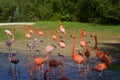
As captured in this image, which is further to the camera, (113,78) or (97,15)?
(97,15)

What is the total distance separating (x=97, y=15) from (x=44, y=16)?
20.7ft

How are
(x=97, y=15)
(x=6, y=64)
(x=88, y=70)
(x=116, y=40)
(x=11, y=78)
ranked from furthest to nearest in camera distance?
(x=97, y=15), (x=116, y=40), (x=6, y=64), (x=88, y=70), (x=11, y=78)

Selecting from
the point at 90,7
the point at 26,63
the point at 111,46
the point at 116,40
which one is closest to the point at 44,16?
the point at 90,7

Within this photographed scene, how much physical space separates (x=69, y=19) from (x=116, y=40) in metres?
16.5

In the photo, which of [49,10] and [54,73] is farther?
[49,10]

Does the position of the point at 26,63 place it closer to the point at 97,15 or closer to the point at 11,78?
the point at 11,78

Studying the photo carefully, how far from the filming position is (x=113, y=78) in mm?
10414

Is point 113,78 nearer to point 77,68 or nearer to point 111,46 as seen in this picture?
point 77,68

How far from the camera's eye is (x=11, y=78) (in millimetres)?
10305

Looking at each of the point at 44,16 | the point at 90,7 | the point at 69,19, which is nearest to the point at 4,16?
the point at 44,16

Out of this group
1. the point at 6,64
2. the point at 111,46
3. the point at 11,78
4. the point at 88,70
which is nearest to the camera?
the point at 11,78

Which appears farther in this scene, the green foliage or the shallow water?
the green foliage

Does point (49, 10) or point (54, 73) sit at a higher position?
point (54, 73)

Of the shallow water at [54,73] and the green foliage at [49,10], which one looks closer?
the shallow water at [54,73]
